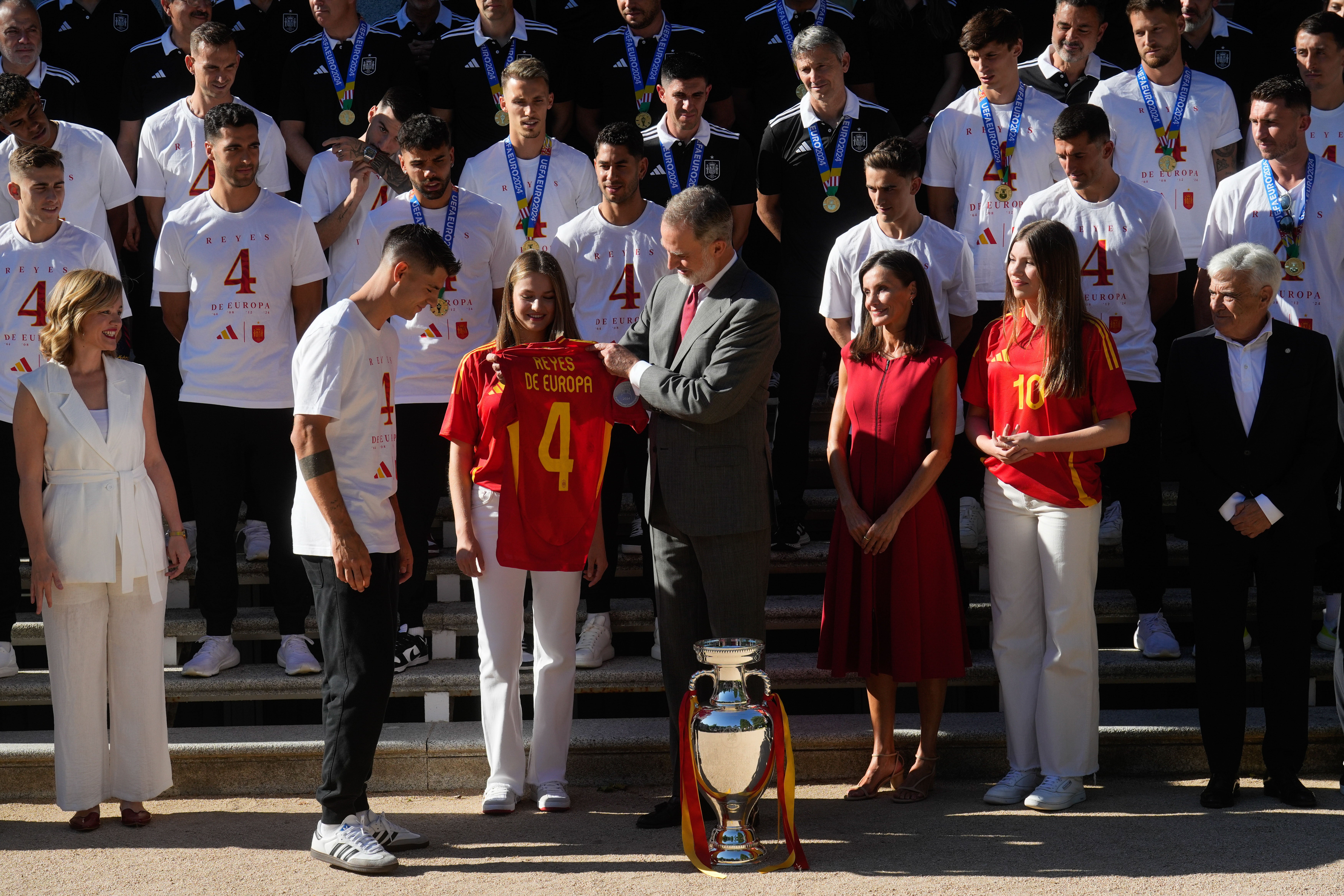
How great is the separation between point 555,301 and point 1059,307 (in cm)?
184

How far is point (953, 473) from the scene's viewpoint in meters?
5.48

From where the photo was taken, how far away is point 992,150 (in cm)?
624

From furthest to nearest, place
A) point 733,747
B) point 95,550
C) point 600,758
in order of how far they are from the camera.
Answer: point 600,758 < point 95,550 < point 733,747

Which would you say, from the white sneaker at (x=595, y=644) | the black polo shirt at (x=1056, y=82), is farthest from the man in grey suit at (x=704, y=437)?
the black polo shirt at (x=1056, y=82)

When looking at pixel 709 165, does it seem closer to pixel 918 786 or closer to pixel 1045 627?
pixel 1045 627

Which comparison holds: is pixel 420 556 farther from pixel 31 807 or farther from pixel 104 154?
pixel 104 154

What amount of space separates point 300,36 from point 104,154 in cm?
175

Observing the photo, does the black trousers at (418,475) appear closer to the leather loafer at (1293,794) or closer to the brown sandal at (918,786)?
the brown sandal at (918,786)

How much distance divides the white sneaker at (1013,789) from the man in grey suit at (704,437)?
110cm

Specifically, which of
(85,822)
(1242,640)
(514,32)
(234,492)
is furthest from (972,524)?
(85,822)

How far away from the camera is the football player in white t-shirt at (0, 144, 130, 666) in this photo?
5.65 m

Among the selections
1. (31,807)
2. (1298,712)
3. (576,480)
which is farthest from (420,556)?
(1298,712)

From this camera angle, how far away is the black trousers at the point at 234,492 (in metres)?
5.64

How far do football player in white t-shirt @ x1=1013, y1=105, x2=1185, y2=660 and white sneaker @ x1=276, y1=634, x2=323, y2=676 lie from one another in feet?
11.4
